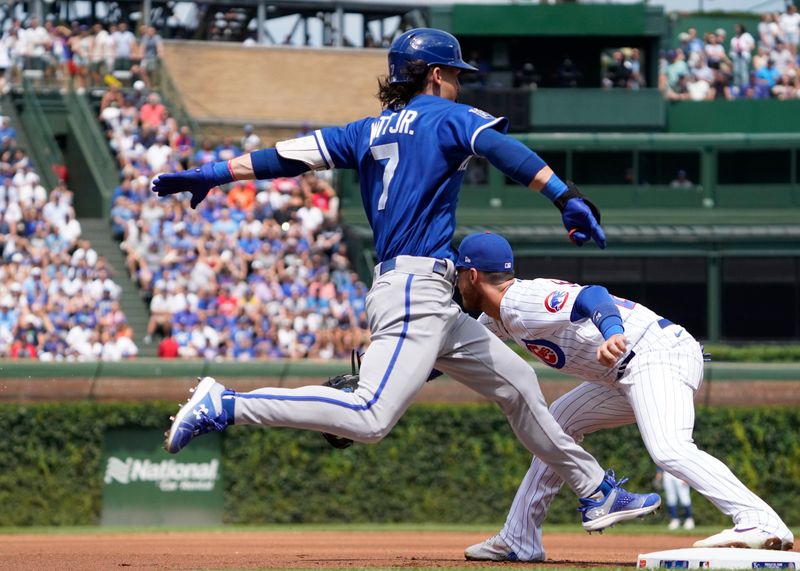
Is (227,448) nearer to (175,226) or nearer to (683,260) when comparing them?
(175,226)

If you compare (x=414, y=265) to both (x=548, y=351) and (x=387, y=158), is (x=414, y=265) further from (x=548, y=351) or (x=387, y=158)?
(x=548, y=351)

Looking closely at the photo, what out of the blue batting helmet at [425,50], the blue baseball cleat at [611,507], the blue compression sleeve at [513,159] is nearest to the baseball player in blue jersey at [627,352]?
the blue baseball cleat at [611,507]

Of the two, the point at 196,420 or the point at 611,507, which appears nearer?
the point at 196,420

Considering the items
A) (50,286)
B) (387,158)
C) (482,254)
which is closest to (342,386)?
(482,254)

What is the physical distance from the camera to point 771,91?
96.4 feet

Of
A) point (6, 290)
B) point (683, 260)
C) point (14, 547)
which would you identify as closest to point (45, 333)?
point (6, 290)

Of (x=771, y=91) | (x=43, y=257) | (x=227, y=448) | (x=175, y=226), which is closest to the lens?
(x=227, y=448)

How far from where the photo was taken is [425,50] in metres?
6.86

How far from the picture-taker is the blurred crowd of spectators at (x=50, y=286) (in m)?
18.7

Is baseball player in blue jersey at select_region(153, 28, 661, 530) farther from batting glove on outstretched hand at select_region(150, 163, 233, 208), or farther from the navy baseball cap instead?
the navy baseball cap

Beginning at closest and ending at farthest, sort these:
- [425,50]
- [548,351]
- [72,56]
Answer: [425,50]
[548,351]
[72,56]

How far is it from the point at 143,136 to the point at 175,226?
3344mm

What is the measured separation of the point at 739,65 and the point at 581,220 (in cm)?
2487

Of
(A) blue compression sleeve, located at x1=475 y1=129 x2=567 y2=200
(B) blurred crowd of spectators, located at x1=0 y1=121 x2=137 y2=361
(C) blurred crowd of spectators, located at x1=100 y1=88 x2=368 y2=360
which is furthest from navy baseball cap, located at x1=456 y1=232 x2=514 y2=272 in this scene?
(C) blurred crowd of spectators, located at x1=100 y1=88 x2=368 y2=360
